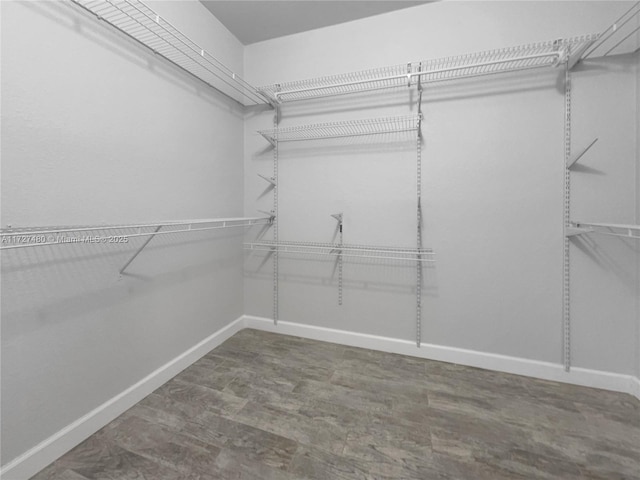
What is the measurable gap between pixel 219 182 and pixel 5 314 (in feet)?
4.62

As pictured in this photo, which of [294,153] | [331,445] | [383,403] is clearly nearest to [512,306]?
[383,403]

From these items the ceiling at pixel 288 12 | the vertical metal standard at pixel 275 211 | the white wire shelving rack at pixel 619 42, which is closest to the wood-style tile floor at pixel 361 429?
→ the vertical metal standard at pixel 275 211

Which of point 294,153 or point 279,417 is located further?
point 294,153

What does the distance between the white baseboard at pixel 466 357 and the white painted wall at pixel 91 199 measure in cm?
77

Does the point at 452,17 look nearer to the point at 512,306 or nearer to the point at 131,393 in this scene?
the point at 512,306

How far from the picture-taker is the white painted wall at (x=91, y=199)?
3.54ft

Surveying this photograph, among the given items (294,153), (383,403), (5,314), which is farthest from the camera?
(294,153)

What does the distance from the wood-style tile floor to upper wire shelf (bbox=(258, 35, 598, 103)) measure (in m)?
1.94

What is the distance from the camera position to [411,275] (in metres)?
2.09

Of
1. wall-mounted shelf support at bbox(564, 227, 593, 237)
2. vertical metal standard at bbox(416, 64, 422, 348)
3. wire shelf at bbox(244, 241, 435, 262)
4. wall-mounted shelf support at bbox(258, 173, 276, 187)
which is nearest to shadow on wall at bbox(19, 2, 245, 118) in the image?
wall-mounted shelf support at bbox(258, 173, 276, 187)

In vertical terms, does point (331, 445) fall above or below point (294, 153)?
below

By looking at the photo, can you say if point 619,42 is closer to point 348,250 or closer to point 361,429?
point 348,250

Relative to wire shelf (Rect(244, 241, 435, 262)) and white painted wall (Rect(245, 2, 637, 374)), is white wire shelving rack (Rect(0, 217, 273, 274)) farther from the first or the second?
white painted wall (Rect(245, 2, 637, 374))

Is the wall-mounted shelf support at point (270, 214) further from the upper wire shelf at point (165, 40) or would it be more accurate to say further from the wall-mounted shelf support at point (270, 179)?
the upper wire shelf at point (165, 40)
